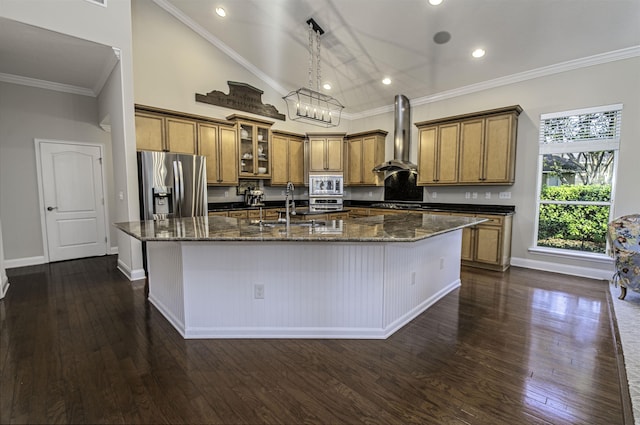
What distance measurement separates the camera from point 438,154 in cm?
524

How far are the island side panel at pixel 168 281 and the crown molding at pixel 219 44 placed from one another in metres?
4.09

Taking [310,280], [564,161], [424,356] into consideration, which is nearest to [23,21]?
[310,280]

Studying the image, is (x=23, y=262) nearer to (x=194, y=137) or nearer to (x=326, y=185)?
(x=194, y=137)

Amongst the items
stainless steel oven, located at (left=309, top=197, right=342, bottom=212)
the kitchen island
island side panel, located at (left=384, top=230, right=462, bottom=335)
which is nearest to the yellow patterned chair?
island side panel, located at (left=384, top=230, right=462, bottom=335)

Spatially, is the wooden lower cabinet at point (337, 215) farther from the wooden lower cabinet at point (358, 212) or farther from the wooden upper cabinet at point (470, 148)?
the wooden upper cabinet at point (470, 148)

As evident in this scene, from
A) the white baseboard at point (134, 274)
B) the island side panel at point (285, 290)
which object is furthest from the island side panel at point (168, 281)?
the white baseboard at point (134, 274)

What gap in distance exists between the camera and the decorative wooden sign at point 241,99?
542cm

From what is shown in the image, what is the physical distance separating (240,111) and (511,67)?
4.81 meters

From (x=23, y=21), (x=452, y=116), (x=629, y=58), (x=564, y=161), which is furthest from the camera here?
(x=452, y=116)

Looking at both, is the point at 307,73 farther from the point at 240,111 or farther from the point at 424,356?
the point at 424,356

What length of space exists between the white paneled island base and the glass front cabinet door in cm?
340

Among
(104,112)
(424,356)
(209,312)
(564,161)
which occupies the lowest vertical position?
(424,356)

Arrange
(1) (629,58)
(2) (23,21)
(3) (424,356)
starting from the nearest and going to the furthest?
1. (3) (424,356)
2. (2) (23,21)
3. (1) (629,58)

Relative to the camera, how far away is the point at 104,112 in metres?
4.58
